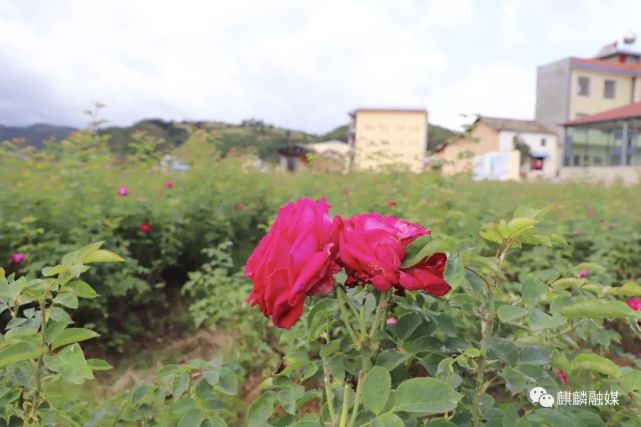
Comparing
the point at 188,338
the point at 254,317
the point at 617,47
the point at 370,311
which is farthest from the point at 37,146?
the point at 617,47

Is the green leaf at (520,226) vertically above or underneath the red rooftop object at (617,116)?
underneath

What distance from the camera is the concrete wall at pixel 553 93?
30766mm

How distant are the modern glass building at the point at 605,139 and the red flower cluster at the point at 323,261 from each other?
26.5m

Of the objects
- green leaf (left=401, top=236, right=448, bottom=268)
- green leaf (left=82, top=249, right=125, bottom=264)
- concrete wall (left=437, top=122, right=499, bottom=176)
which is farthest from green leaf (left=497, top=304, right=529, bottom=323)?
concrete wall (left=437, top=122, right=499, bottom=176)

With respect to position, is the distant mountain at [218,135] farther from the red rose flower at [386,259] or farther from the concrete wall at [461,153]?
the red rose flower at [386,259]

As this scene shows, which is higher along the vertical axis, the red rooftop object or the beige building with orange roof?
the red rooftop object

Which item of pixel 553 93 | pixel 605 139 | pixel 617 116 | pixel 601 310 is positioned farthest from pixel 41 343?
pixel 553 93

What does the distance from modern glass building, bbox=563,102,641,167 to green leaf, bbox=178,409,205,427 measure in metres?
26.5

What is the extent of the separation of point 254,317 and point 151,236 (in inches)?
41.7

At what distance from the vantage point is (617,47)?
3419cm

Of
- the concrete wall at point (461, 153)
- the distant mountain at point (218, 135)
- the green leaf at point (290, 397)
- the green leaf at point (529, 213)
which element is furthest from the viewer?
the distant mountain at point (218, 135)

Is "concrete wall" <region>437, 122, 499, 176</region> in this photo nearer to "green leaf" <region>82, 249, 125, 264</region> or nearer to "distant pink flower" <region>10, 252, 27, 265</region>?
"distant pink flower" <region>10, 252, 27, 265</region>

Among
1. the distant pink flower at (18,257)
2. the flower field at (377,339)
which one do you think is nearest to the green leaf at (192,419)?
the flower field at (377,339)

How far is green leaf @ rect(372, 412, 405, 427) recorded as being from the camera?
1.68 feet
